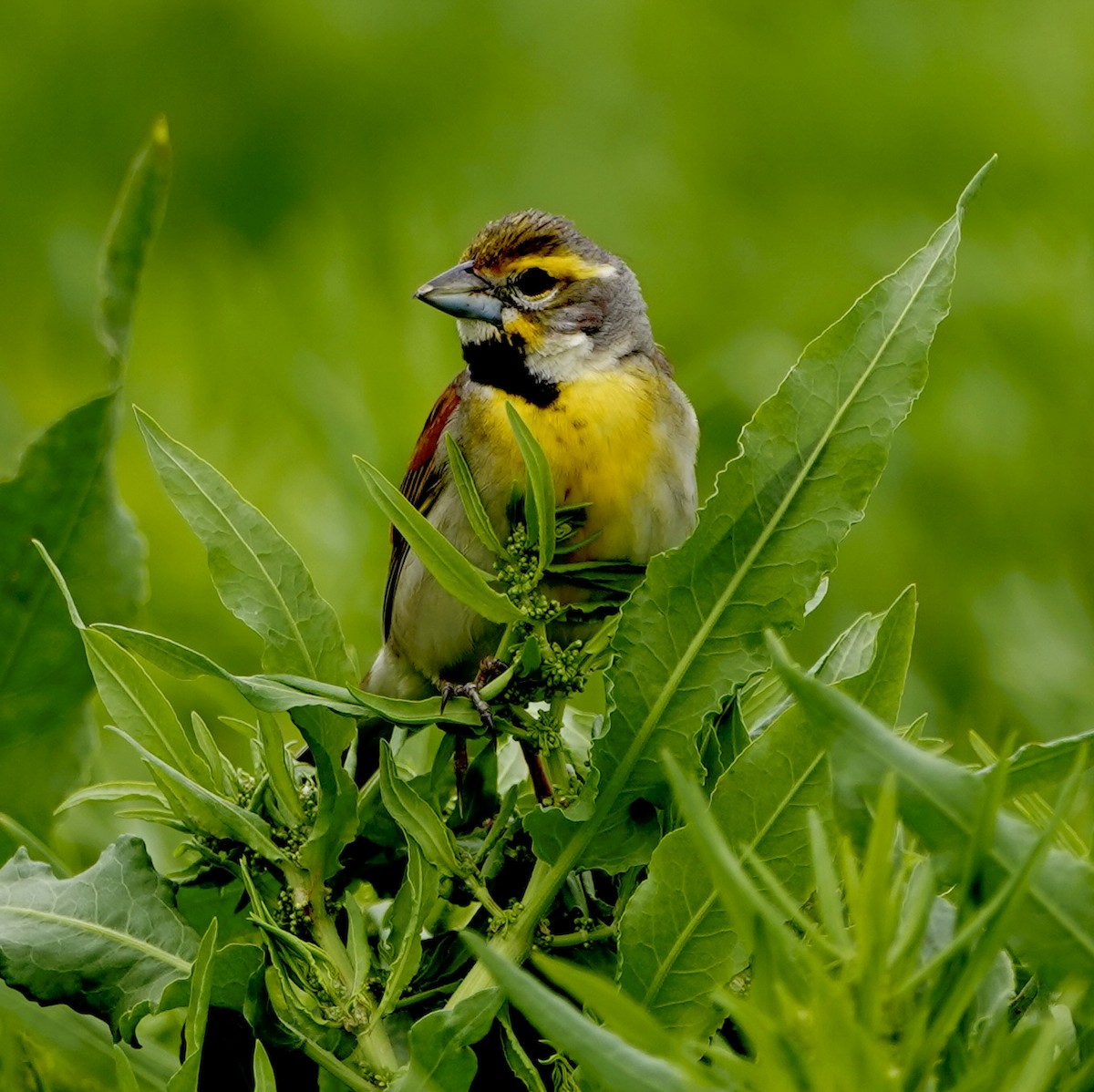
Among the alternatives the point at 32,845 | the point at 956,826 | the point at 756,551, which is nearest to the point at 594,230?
the point at 32,845

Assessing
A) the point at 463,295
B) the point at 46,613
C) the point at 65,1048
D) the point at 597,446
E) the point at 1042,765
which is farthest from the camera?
the point at 463,295

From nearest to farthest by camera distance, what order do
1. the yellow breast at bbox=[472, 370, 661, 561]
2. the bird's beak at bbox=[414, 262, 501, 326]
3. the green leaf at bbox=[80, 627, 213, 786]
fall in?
the green leaf at bbox=[80, 627, 213, 786] < the yellow breast at bbox=[472, 370, 661, 561] < the bird's beak at bbox=[414, 262, 501, 326]

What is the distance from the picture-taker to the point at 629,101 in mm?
3768

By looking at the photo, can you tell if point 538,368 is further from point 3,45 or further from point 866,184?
point 3,45

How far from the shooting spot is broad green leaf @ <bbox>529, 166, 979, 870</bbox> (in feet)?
2.46

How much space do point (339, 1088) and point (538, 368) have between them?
1.27m

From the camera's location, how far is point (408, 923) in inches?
29.2

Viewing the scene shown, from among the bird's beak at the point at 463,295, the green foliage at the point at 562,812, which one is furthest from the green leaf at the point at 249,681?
the bird's beak at the point at 463,295

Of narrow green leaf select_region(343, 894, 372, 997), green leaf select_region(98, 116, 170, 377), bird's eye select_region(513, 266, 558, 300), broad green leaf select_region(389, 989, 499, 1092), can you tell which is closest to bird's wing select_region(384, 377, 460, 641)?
bird's eye select_region(513, 266, 558, 300)

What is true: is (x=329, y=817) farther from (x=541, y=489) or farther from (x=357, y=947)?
(x=541, y=489)

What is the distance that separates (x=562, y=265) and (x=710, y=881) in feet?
4.68

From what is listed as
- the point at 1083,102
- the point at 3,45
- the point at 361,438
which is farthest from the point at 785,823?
the point at 3,45

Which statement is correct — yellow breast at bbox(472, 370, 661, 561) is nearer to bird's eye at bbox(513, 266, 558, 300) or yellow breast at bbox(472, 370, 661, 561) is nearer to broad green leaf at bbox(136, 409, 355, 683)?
bird's eye at bbox(513, 266, 558, 300)

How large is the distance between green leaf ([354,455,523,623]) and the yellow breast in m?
0.75
